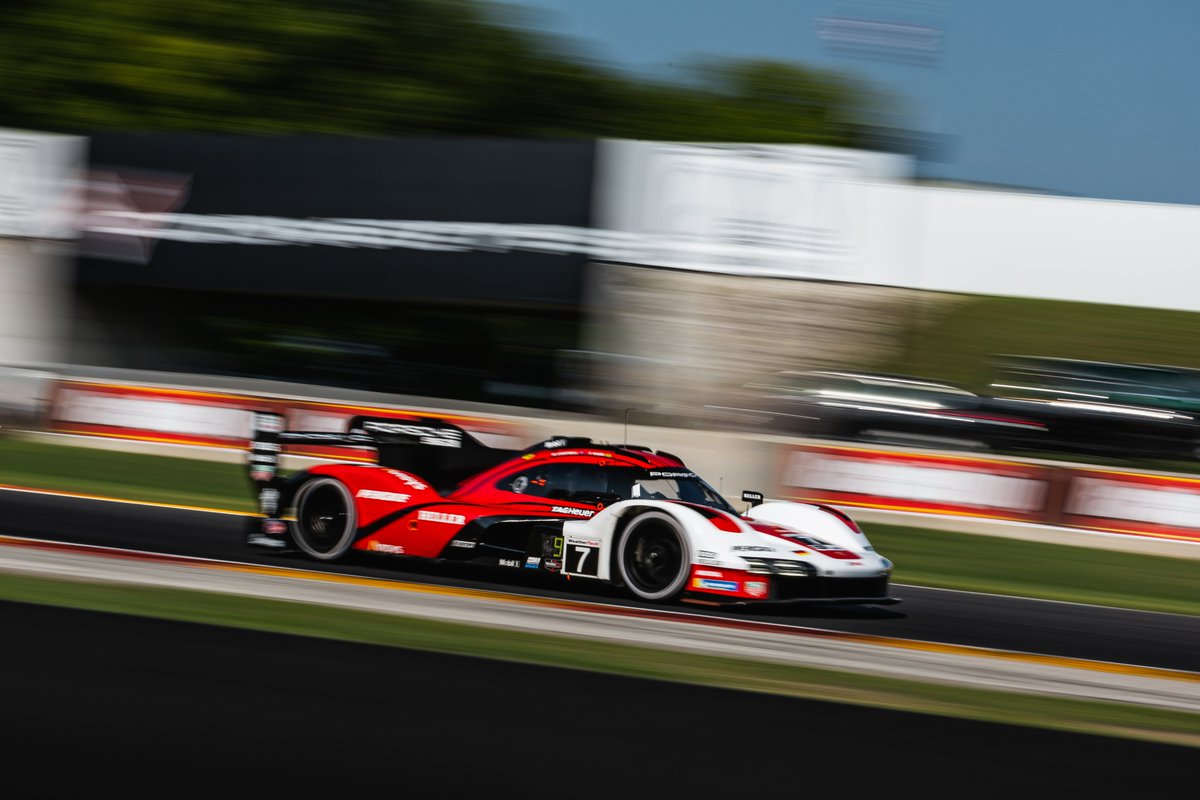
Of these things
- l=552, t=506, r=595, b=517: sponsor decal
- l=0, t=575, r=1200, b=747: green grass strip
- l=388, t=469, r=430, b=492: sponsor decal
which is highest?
l=388, t=469, r=430, b=492: sponsor decal

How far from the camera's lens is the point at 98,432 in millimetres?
15461

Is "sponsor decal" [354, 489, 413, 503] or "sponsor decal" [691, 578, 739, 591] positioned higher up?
"sponsor decal" [354, 489, 413, 503]

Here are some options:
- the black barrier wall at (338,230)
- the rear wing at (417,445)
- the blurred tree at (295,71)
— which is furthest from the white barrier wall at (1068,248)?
the rear wing at (417,445)

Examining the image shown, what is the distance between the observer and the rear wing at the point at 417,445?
28.9ft

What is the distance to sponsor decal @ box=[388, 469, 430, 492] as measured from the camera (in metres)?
8.49

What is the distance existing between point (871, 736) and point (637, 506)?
315cm

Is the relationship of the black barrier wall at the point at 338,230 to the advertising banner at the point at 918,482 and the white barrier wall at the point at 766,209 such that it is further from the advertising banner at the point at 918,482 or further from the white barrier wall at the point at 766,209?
the advertising banner at the point at 918,482

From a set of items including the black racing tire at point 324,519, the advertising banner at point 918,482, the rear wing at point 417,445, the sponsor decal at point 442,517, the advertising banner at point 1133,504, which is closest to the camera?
the sponsor decal at point 442,517

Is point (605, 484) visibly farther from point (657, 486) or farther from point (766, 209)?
point (766, 209)

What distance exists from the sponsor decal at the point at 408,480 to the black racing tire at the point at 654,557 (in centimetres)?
147

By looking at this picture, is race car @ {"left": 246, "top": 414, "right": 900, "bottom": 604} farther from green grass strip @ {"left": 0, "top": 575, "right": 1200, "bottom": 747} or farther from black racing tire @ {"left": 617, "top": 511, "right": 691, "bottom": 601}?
green grass strip @ {"left": 0, "top": 575, "right": 1200, "bottom": 747}

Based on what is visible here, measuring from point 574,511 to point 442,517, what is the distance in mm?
905

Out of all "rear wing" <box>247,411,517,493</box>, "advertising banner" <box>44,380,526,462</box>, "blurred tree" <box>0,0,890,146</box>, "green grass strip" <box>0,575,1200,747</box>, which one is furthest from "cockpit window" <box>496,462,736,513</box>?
"blurred tree" <box>0,0,890,146</box>

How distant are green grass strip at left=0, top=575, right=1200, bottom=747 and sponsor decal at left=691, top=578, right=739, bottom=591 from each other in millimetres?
1346
